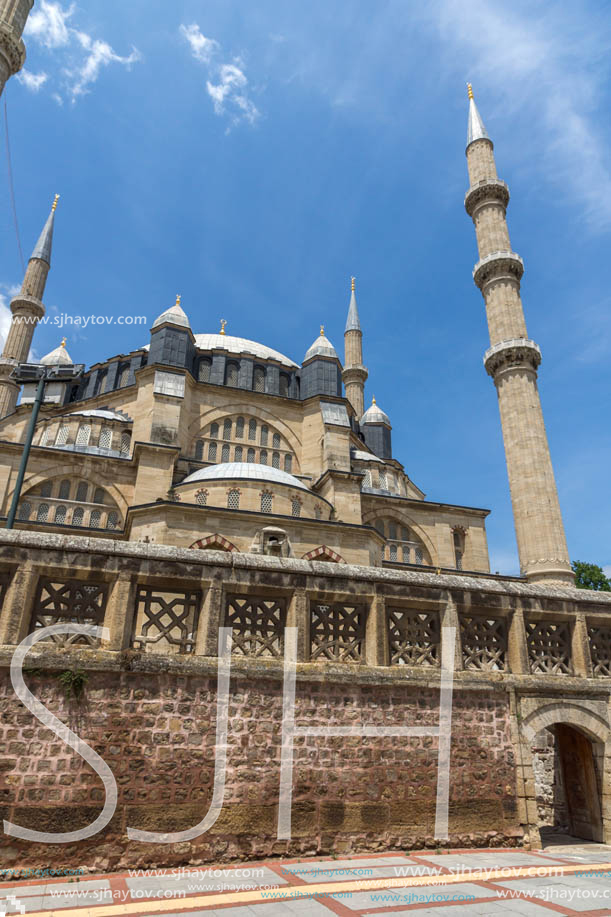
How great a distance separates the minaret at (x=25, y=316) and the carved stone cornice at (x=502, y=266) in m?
23.5

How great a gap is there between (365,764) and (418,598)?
1865mm

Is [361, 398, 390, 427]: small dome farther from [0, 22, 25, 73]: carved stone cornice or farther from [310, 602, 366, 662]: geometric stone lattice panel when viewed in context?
[310, 602, 366, 662]: geometric stone lattice panel

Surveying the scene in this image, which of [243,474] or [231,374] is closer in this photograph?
[243,474]

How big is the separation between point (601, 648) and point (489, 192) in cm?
2330

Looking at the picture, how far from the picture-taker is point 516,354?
73.8ft

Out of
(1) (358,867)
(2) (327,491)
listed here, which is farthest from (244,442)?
(1) (358,867)

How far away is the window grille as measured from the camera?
20.6 meters

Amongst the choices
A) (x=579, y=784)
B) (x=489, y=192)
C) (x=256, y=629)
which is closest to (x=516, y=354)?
(x=489, y=192)

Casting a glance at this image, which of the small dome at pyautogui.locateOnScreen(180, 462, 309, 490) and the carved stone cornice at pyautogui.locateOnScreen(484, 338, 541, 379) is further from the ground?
the carved stone cornice at pyautogui.locateOnScreen(484, 338, 541, 379)

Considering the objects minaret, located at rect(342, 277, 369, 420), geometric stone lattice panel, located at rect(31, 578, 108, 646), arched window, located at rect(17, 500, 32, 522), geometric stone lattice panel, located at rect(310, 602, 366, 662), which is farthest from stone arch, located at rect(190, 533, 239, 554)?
minaret, located at rect(342, 277, 369, 420)

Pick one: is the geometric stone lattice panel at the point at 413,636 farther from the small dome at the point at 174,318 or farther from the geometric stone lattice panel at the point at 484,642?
the small dome at the point at 174,318

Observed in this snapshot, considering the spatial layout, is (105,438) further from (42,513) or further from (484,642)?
(484,642)

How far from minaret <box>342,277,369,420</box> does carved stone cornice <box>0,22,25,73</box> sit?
83.4 ft

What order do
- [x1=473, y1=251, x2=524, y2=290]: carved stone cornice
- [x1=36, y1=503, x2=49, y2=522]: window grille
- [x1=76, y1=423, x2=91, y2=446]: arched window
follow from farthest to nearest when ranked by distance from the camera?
[x1=76, y1=423, x2=91, y2=446]: arched window
[x1=473, y1=251, x2=524, y2=290]: carved stone cornice
[x1=36, y1=503, x2=49, y2=522]: window grille
